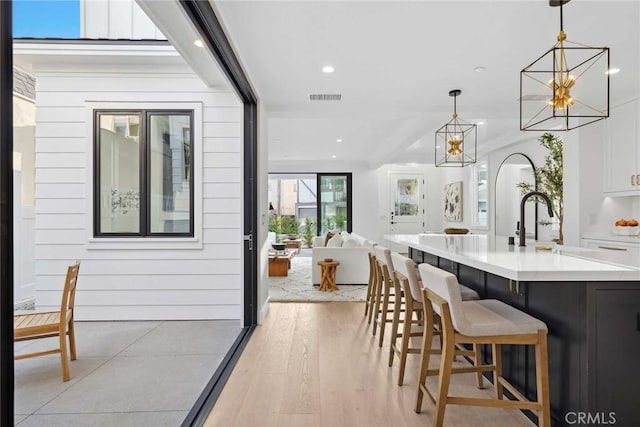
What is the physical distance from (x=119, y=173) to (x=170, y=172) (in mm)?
572

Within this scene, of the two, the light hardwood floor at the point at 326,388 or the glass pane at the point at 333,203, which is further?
the glass pane at the point at 333,203

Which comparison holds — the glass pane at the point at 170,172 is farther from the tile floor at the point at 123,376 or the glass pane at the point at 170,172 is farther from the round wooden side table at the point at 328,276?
the round wooden side table at the point at 328,276

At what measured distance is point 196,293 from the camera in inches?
155

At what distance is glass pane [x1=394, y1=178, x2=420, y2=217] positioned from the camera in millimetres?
10367

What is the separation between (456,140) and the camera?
4012 mm

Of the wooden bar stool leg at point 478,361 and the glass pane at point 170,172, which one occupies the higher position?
the glass pane at point 170,172

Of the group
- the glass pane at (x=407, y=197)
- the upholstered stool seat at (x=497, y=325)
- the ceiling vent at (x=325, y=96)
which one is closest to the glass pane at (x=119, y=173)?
the ceiling vent at (x=325, y=96)

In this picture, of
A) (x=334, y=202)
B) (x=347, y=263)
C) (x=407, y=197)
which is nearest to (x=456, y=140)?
(x=347, y=263)

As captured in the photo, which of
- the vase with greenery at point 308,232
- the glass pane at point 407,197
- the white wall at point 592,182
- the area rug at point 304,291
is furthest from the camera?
the vase with greenery at point 308,232

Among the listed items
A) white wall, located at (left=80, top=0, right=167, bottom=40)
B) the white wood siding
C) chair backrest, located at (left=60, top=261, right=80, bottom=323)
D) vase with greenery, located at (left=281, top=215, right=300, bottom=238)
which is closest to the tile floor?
the white wood siding

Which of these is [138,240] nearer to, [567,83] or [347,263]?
[347,263]

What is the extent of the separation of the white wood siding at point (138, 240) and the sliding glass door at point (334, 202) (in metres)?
6.04

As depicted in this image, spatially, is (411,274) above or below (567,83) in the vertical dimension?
below

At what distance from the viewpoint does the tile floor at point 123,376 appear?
6.86 ft
